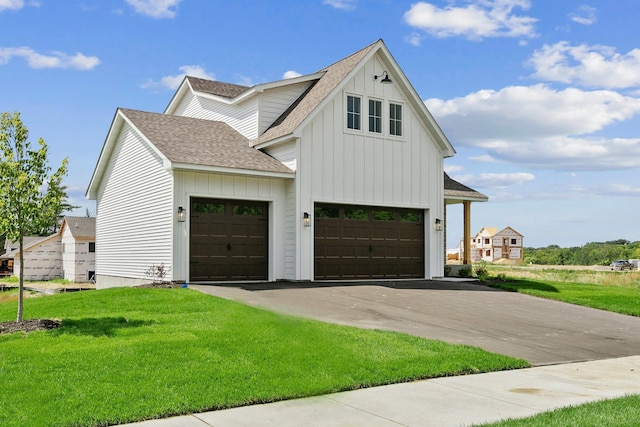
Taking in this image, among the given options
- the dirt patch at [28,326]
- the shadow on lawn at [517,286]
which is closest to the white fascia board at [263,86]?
the shadow on lawn at [517,286]

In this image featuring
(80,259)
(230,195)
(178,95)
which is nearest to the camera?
(230,195)

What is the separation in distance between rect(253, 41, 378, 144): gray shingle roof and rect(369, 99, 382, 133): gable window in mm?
1447

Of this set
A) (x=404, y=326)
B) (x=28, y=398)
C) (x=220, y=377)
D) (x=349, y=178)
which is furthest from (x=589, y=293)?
(x=28, y=398)

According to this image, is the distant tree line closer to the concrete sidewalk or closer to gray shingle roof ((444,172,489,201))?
gray shingle roof ((444,172,489,201))

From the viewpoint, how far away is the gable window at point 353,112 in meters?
21.2

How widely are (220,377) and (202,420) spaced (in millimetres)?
1248

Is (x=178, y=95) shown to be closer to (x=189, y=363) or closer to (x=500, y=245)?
(x=189, y=363)

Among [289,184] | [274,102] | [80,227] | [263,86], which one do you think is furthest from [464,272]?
[80,227]

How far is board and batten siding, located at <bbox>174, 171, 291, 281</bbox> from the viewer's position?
18359 millimetres

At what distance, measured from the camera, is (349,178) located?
68.7 feet

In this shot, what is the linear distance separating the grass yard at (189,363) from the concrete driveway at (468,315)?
1439mm

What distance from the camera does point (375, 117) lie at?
21859 mm

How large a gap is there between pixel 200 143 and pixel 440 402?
14648mm

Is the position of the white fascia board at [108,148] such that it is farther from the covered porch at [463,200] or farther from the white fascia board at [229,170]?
the covered porch at [463,200]
